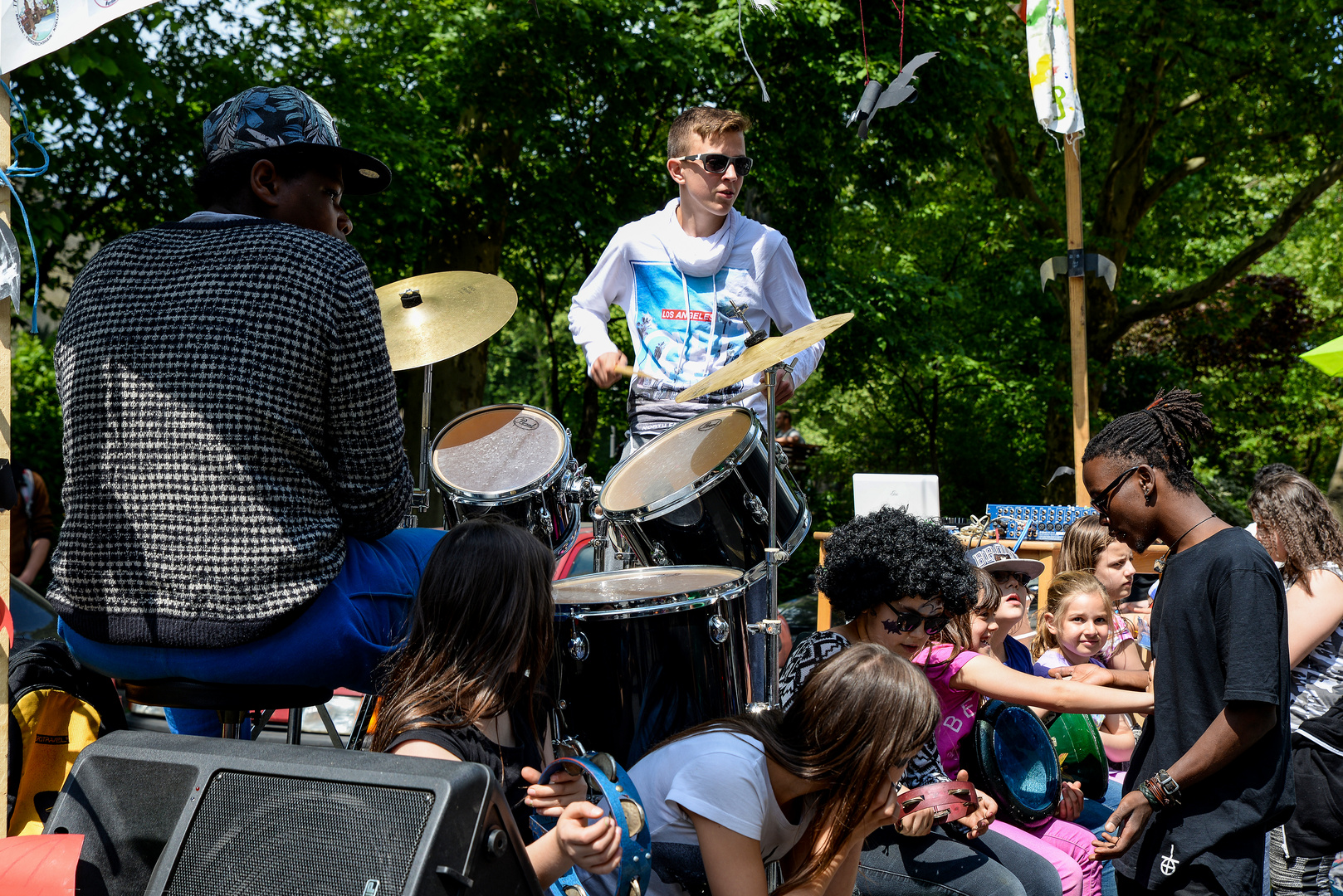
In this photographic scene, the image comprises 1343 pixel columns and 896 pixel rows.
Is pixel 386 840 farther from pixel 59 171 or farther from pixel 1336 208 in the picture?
pixel 1336 208

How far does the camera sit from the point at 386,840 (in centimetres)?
150

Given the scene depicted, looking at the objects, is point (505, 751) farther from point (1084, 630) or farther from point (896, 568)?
point (1084, 630)

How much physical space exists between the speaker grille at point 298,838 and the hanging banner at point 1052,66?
548 cm

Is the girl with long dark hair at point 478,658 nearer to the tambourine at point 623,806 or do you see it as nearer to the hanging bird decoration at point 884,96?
the tambourine at point 623,806

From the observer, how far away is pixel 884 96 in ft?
12.6

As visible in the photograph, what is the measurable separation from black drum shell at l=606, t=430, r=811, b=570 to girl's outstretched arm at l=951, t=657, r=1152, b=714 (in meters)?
0.72

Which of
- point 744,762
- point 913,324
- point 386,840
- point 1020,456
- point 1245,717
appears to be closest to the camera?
point 386,840

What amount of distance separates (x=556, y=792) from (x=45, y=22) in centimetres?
183

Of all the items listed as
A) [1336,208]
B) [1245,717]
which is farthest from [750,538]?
[1336,208]

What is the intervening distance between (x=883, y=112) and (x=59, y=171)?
716 centimetres

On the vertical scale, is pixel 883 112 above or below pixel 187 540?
above

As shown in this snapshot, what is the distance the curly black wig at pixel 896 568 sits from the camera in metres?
3.15

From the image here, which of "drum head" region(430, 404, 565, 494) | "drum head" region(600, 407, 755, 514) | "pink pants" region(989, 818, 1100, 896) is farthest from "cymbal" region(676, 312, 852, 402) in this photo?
"pink pants" region(989, 818, 1100, 896)

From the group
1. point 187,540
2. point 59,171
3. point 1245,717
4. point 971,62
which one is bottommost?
point 1245,717
